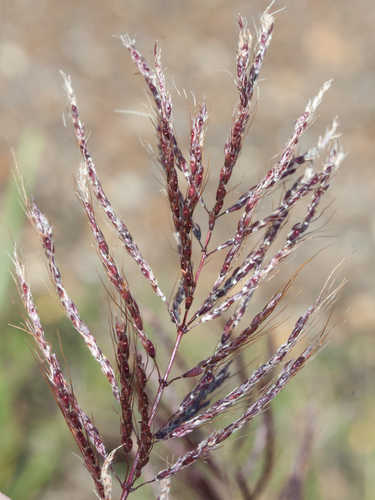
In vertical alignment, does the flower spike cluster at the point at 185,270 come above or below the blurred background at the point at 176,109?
below

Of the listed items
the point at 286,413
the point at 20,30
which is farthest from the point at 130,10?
the point at 286,413

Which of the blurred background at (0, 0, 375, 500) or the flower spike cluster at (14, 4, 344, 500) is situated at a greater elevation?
the blurred background at (0, 0, 375, 500)

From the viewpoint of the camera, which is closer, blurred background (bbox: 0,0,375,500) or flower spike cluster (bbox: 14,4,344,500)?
flower spike cluster (bbox: 14,4,344,500)

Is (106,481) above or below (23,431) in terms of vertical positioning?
below

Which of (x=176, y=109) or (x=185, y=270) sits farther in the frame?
(x=176, y=109)

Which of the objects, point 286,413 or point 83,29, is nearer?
point 286,413

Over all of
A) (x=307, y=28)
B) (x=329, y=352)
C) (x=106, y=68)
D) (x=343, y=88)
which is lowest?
(x=329, y=352)

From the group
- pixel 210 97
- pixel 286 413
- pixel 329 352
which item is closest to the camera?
pixel 286 413

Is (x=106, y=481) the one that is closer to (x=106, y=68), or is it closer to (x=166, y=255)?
(x=166, y=255)

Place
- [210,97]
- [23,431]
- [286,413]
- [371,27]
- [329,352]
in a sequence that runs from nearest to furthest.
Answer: [23,431] < [286,413] < [329,352] < [210,97] < [371,27]

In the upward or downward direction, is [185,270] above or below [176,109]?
below

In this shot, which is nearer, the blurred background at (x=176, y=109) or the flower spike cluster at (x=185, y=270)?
the flower spike cluster at (x=185, y=270)
